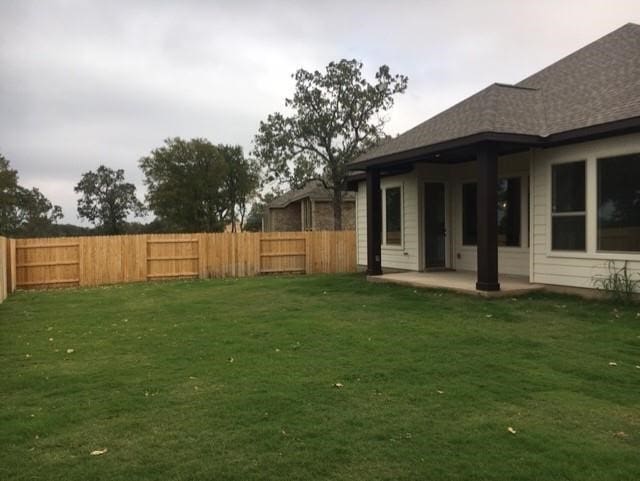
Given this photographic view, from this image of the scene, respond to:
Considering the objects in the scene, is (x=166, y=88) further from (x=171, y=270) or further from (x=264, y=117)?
(x=264, y=117)

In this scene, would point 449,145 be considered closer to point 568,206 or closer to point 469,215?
point 568,206

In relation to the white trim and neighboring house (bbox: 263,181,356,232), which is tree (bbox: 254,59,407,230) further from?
the white trim

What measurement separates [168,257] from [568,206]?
1143 cm

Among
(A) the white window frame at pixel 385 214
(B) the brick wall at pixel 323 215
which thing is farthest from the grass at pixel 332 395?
(B) the brick wall at pixel 323 215

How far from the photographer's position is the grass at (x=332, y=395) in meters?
2.94

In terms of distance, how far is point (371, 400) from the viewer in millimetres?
3951

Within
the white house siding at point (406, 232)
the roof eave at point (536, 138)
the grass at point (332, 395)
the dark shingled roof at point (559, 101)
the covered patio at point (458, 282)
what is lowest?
the grass at point (332, 395)

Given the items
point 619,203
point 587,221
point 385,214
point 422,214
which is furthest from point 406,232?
point 619,203

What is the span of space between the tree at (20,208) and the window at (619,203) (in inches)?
1504

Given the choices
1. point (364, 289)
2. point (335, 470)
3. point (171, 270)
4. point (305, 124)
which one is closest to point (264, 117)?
point (305, 124)

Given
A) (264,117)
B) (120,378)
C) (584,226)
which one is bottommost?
(120,378)

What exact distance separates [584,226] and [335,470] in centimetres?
702

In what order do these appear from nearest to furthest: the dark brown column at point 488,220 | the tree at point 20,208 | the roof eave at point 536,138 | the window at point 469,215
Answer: the roof eave at point 536,138
the dark brown column at point 488,220
the window at point 469,215
the tree at point 20,208

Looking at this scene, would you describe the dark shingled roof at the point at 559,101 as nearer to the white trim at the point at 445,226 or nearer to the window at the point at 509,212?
the white trim at the point at 445,226
